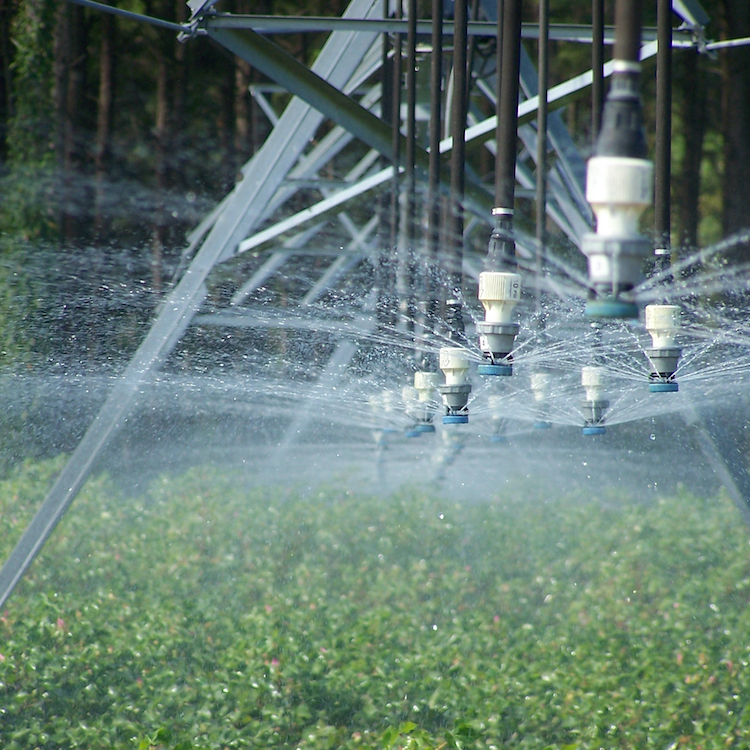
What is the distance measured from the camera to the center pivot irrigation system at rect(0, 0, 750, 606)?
2051mm

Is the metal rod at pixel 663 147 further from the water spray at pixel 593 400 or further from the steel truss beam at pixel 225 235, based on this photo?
the steel truss beam at pixel 225 235

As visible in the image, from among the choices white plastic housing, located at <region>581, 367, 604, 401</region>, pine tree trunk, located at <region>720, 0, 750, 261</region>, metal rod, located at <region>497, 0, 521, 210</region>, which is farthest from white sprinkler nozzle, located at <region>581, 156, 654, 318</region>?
pine tree trunk, located at <region>720, 0, 750, 261</region>

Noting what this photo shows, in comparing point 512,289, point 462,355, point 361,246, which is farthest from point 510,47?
point 361,246

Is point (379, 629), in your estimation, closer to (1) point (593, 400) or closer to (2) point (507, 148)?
(1) point (593, 400)

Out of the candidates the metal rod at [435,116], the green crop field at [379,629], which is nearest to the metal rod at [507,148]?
the metal rod at [435,116]

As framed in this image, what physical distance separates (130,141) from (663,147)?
1603 centimetres

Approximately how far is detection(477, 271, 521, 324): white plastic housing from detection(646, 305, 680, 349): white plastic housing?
0.61 meters

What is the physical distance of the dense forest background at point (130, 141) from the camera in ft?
46.8

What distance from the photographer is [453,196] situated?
385 cm

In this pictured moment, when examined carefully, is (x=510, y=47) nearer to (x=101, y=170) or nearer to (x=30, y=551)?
(x=30, y=551)

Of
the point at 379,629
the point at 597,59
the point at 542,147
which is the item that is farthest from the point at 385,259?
the point at 542,147

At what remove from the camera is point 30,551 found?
574 centimetres

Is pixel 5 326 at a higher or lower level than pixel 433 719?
higher

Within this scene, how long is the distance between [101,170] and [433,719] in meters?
13.6
